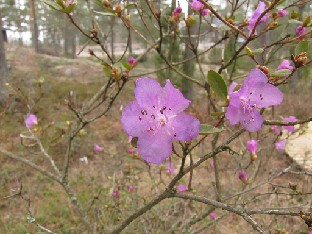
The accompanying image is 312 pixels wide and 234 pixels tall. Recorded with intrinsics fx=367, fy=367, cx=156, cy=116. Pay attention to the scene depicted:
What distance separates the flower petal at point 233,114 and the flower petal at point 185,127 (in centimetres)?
9

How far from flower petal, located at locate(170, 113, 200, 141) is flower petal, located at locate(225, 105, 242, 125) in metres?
0.09

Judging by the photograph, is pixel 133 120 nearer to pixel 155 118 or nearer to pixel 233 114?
pixel 155 118

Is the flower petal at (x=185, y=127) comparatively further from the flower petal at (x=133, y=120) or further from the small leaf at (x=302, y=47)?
the small leaf at (x=302, y=47)

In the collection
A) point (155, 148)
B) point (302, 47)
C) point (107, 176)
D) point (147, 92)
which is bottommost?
point (107, 176)

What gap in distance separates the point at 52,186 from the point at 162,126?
4.59 meters

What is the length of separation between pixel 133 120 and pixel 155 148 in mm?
70

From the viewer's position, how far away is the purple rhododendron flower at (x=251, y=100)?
0.73 meters

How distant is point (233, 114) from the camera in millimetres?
739

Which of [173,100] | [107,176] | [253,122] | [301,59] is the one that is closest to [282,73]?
[301,59]

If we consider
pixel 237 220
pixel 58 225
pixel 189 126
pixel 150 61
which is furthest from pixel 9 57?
pixel 189 126

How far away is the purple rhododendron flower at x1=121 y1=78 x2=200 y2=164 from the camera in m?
0.71

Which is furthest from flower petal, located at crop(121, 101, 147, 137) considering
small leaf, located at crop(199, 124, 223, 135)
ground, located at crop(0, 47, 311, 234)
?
ground, located at crop(0, 47, 311, 234)

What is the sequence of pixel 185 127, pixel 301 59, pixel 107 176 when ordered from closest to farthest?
pixel 185 127 → pixel 301 59 → pixel 107 176

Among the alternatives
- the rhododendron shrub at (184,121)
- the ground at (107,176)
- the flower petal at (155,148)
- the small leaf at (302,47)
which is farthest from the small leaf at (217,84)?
the ground at (107,176)
